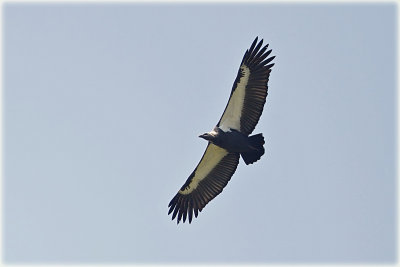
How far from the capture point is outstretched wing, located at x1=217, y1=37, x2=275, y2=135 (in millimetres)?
21266

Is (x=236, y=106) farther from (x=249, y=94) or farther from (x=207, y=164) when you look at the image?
(x=207, y=164)

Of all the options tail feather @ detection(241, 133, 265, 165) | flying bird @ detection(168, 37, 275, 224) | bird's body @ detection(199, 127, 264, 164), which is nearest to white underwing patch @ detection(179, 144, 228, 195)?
flying bird @ detection(168, 37, 275, 224)

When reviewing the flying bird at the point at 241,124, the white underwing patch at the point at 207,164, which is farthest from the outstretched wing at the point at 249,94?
the white underwing patch at the point at 207,164

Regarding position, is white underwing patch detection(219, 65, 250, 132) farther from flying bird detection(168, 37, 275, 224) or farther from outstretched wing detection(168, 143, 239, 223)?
outstretched wing detection(168, 143, 239, 223)

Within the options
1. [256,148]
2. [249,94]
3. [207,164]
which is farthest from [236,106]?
[207,164]

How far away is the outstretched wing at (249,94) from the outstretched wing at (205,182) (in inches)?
43.6

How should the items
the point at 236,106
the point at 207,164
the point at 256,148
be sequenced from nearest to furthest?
the point at 256,148
the point at 236,106
the point at 207,164

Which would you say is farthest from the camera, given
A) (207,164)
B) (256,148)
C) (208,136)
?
(207,164)

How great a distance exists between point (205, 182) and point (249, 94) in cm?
303

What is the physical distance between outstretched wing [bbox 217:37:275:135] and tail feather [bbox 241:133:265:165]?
69 centimetres

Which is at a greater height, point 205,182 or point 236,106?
point 236,106

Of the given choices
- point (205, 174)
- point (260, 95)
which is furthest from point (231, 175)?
point (260, 95)

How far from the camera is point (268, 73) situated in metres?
21.3

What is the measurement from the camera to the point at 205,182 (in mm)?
22594
